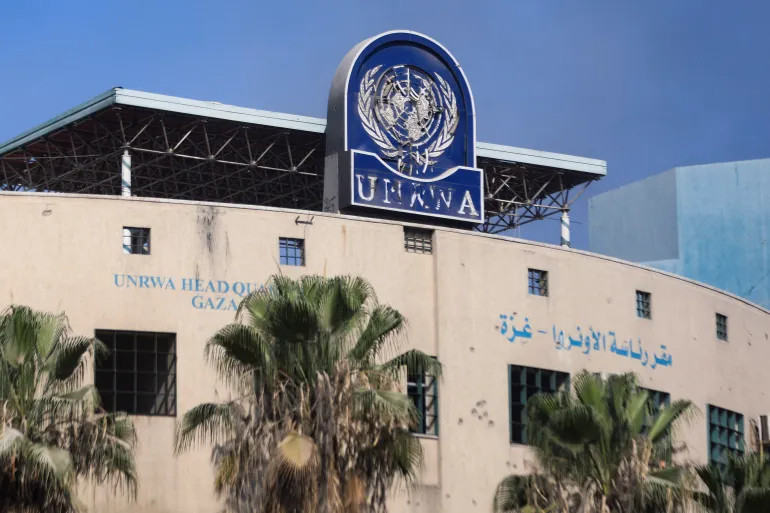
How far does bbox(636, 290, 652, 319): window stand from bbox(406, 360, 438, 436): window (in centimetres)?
845

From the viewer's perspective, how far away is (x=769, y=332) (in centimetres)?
5775

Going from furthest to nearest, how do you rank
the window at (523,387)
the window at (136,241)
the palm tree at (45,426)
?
the window at (523,387), the window at (136,241), the palm tree at (45,426)

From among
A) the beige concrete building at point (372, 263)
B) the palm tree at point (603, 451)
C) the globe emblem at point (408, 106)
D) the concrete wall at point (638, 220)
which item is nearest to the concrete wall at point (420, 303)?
the beige concrete building at point (372, 263)

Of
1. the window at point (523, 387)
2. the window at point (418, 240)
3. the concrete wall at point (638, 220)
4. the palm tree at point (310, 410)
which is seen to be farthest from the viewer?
the concrete wall at point (638, 220)

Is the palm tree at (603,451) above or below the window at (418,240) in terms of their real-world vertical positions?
below

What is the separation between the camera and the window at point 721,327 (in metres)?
55.0

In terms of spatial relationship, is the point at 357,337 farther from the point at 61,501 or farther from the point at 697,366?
the point at 697,366

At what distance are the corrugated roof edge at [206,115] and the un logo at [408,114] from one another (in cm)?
211

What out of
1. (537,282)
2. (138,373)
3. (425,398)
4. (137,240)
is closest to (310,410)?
(138,373)

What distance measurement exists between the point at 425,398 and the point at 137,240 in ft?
29.5

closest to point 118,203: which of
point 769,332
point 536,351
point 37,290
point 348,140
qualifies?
point 37,290

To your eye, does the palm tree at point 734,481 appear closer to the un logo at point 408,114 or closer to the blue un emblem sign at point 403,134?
the blue un emblem sign at point 403,134

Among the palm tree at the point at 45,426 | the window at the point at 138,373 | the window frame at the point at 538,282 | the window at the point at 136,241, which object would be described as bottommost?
the palm tree at the point at 45,426

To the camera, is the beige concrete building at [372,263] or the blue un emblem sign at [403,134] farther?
the blue un emblem sign at [403,134]
